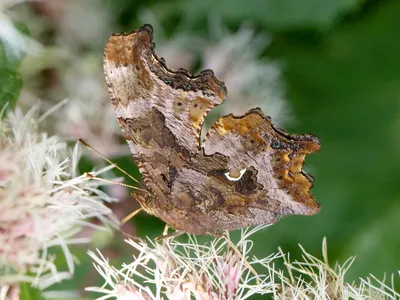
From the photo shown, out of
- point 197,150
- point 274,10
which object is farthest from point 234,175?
point 274,10

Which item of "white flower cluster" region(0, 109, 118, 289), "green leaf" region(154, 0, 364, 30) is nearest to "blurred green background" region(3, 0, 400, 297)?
"green leaf" region(154, 0, 364, 30)

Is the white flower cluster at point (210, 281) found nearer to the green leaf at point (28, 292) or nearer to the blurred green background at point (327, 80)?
the green leaf at point (28, 292)

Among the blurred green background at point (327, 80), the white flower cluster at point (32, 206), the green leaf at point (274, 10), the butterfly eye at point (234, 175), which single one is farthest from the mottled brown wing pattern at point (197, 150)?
the green leaf at point (274, 10)

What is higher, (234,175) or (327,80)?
(327,80)

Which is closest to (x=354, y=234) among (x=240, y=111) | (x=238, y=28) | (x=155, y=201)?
(x=240, y=111)

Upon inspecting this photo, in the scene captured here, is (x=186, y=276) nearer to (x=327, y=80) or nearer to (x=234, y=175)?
(x=234, y=175)

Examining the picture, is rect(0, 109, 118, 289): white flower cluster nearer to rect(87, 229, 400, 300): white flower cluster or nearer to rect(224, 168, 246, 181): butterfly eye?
rect(87, 229, 400, 300): white flower cluster

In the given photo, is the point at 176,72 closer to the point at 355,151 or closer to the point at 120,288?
the point at 120,288
